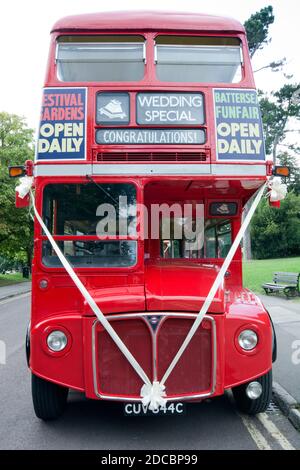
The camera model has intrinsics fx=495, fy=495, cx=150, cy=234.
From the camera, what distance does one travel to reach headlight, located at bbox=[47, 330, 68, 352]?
Result: 4539 mm

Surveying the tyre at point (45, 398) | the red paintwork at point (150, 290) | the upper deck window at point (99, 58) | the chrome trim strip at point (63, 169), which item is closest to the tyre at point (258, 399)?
the red paintwork at point (150, 290)

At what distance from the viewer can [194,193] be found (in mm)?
5977

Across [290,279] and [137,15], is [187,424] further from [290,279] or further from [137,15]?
[290,279]

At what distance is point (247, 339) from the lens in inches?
180

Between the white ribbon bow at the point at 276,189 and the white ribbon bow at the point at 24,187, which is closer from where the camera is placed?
the white ribbon bow at the point at 24,187

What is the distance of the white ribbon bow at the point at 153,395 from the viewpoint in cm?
421

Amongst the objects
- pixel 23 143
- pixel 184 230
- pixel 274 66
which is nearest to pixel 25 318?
pixel 184 230

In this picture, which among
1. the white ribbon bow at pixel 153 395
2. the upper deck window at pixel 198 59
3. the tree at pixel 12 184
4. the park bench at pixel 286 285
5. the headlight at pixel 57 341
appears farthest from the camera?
the tree at pixel 12 184

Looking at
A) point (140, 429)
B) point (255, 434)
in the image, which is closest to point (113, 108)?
point (140, 429)

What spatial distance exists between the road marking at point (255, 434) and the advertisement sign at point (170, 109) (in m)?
3.16

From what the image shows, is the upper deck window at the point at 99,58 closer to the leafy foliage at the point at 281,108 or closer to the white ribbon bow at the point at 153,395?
the white ribbon bow at the point at 153,395

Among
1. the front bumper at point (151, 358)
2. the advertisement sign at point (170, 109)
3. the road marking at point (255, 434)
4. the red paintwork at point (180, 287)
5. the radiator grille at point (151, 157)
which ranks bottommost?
the road marking at point (255, 434)

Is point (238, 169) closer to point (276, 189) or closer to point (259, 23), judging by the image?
point (276, 189)

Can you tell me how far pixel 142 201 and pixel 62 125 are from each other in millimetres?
1230
